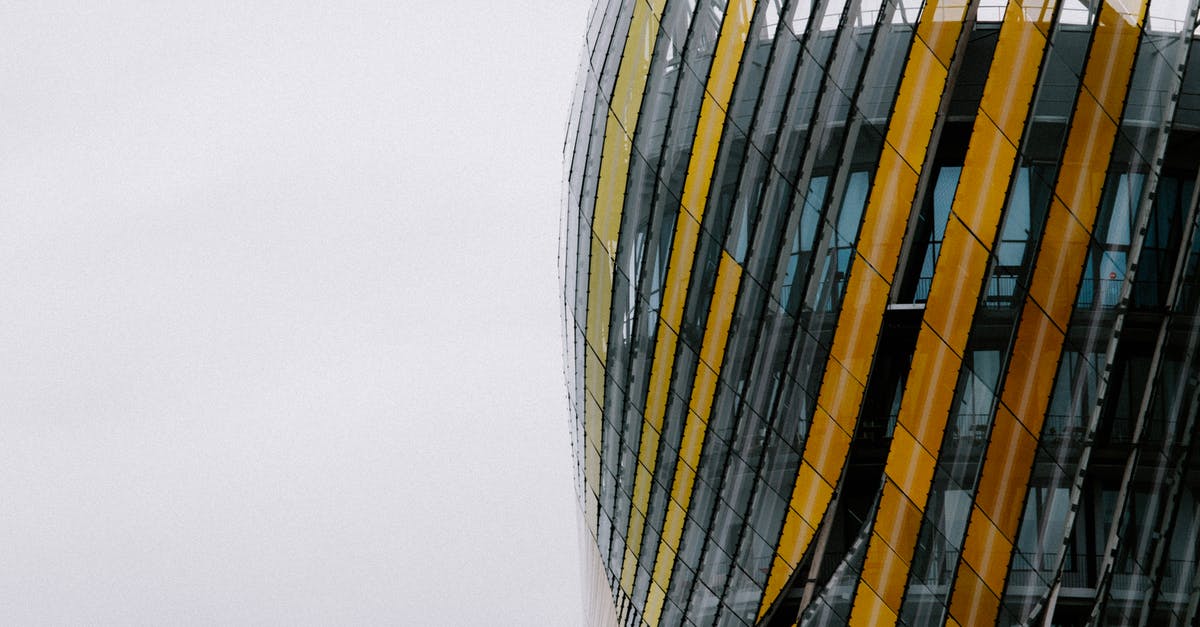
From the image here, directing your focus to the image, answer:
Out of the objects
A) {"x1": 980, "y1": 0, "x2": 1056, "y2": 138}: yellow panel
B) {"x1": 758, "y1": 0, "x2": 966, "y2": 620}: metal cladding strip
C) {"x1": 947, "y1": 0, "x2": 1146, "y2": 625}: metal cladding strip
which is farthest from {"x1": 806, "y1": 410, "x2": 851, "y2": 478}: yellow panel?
{"x1": 980, "y1": 0, "x2": 1056, "y2": 138}: yellow panel

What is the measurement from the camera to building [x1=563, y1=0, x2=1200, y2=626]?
20438mm

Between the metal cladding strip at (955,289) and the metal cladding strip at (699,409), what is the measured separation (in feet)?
12.3

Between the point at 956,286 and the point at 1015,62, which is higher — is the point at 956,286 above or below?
below

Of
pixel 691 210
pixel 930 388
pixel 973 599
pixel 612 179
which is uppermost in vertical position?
pixel 612 179

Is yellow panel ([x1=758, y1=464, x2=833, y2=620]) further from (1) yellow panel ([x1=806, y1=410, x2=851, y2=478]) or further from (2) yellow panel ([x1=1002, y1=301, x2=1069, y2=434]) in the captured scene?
(2) yellow panel ([x1=1002, y1=301, x2=1069, y2=434])

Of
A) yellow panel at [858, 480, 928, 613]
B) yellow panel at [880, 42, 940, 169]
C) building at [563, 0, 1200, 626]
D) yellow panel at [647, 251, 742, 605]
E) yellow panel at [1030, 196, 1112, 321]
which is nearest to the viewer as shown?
yellow panel at [1030, 196, 1112, 321]

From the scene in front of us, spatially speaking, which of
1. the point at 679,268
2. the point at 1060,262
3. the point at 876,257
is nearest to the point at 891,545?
the point at 876,257

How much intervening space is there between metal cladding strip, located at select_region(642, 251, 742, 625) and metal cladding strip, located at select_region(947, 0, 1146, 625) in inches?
203

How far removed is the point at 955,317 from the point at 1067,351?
168 cm

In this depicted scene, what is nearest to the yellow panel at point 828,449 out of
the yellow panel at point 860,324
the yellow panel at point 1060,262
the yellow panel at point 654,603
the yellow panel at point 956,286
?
the yellow panel at point 860,324

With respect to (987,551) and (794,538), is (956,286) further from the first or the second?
(794,538)

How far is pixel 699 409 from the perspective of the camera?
24781 millimetres

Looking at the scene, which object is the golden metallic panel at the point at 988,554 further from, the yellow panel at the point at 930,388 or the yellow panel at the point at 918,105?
the yellow panel at the point at 918,105

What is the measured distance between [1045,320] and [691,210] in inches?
258
